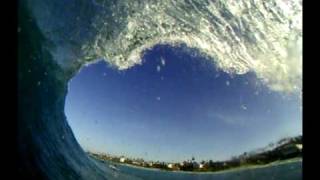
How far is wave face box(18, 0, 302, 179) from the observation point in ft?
7.37

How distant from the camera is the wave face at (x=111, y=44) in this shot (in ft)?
7.37

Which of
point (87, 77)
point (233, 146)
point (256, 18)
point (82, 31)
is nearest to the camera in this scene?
point (256, 18)

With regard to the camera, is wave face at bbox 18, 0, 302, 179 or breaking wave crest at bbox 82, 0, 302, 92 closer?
breaking wave crest at bbox 82, 0, 302, 92

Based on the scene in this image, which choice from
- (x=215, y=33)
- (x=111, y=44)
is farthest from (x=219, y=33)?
(x=111, y=44)

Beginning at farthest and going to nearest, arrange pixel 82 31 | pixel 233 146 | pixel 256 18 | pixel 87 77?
pixel 82 31 → pixel 87 77 → pixel 233 146 → pixel 256 18

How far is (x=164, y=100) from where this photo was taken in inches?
107

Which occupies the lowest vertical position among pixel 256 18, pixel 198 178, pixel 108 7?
pixel 198 178

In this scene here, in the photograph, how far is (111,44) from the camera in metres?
2.98

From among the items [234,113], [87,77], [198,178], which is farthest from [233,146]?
[87,77]

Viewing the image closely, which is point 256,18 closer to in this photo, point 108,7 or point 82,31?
point 108,7

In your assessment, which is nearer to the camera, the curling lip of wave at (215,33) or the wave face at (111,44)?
the curling lip of wave at (215,33)

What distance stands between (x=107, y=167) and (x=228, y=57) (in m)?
0.90

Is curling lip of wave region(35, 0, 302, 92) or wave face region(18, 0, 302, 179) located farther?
wave face region(18, 0, 302, 179)

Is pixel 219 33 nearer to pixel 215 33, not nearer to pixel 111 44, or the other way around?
pixel 215 33
